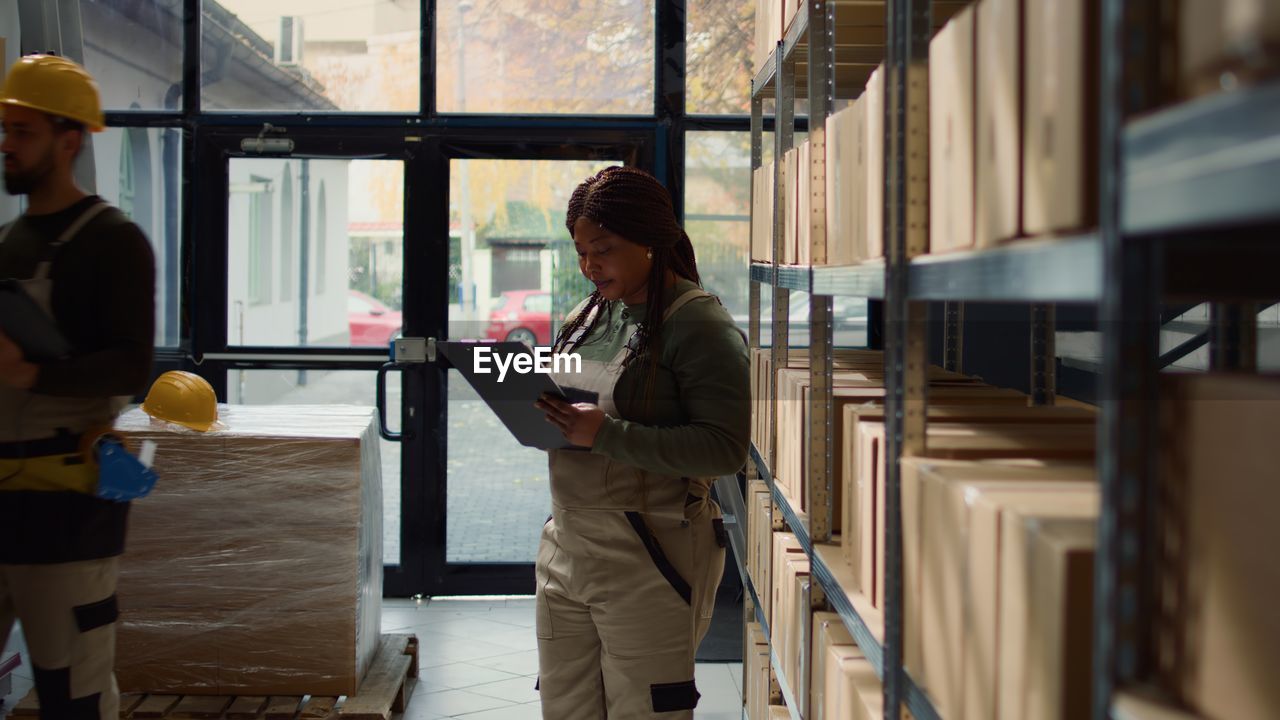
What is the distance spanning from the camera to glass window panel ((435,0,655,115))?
503 cm

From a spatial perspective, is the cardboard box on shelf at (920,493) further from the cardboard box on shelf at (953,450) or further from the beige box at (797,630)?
the beige box at (797,630)

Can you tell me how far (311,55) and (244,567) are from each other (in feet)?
8.65

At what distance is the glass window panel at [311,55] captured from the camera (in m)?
5.01

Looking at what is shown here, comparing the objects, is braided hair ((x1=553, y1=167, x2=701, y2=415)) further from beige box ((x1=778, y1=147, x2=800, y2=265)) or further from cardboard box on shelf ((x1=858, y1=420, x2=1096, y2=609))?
cardboard box on shelf ((x1=858, y1=420, x2=1096, y2=609))

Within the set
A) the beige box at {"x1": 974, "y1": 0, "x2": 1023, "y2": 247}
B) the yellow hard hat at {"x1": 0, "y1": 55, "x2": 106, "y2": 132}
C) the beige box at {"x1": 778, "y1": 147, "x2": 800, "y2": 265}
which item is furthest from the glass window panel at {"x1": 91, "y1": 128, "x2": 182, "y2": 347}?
the beige box at {"x1": 974, "y1": 0, "x2": 1023, "y2": 247}

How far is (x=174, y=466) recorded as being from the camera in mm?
3389

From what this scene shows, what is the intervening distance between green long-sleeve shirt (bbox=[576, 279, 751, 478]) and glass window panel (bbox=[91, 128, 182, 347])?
11.9ft

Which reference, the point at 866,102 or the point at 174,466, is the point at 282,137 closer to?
the point at 174,466

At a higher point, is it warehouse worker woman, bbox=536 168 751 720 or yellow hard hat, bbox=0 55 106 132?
yellow hard hat, bbox=0 55 106 132

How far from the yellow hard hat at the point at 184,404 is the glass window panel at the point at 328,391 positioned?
1.58 meters

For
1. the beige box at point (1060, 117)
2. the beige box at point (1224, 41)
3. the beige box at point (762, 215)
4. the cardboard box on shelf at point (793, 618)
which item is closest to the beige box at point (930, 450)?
the cardboard box on shelf at point (793, 618)

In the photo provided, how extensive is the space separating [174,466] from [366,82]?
232cm

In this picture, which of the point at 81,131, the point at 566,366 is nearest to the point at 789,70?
the point at 566,366

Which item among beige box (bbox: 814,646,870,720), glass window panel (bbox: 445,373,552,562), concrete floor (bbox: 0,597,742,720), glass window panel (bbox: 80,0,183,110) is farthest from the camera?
glass window panel (bbox: 445,373,552,562)
